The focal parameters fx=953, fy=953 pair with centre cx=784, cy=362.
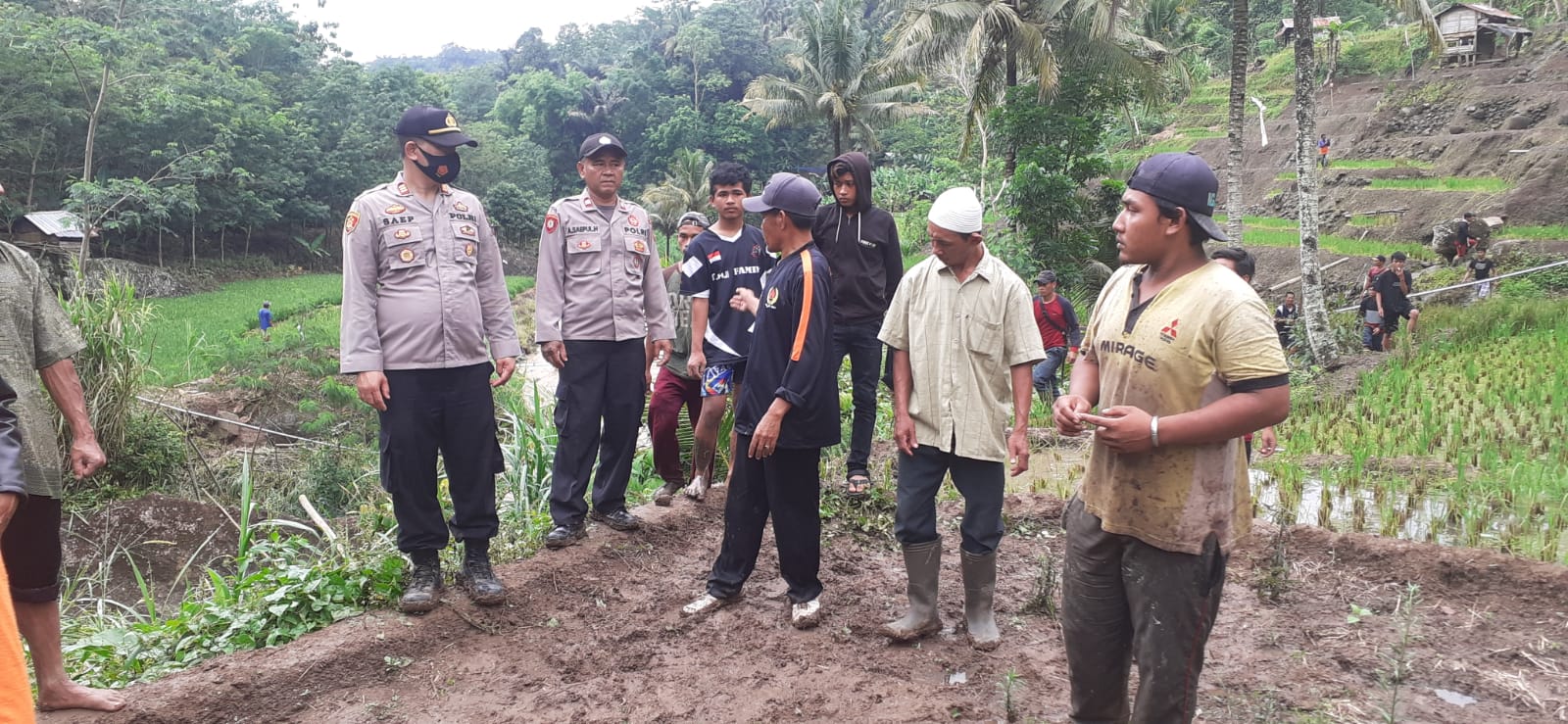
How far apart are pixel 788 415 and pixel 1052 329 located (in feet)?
21.5

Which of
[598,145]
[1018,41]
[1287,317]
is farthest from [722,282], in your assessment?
[1018,41]

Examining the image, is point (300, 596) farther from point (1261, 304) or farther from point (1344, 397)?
point (1344, 397)

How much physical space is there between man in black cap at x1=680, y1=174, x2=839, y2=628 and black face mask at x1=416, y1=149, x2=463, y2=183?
130 centimetres

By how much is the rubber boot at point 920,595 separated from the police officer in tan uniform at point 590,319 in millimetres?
1618

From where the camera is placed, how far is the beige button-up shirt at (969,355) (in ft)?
12.1

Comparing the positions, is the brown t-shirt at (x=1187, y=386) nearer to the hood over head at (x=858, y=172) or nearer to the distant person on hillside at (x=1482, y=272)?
the hood over head at (x=858, y=172)

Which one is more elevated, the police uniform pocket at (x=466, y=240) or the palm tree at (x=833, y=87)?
the palm tree at (x=833, y=87)

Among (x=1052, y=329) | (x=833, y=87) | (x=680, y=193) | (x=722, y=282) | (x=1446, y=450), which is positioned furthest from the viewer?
(x=680, y=193)

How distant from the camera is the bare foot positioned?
3043 millimetres

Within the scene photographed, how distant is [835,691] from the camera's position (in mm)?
3428

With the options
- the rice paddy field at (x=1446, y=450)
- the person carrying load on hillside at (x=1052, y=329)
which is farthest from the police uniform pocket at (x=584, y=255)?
the person carrying load on hillside at (x=1052, y=329)

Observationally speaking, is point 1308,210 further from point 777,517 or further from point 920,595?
point 777,517

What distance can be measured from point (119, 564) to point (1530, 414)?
11614mm

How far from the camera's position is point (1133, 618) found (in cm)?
257
